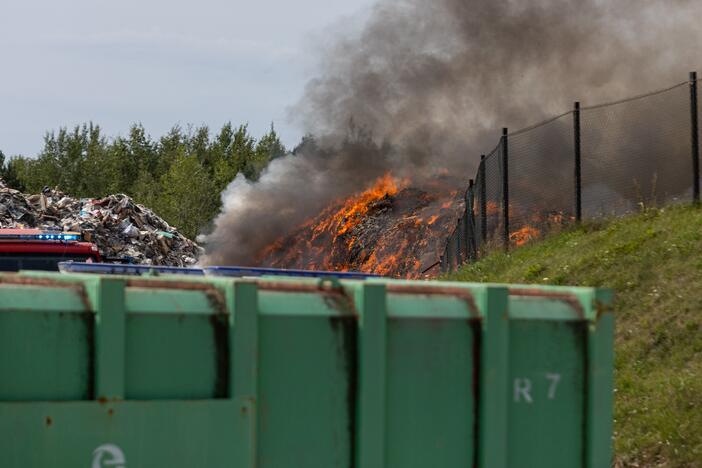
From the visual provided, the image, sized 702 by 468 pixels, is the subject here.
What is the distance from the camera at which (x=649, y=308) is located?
13383 millimetres

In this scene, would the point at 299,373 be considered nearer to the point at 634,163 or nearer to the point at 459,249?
the point at 634,163

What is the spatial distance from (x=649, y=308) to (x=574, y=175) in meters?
5.59

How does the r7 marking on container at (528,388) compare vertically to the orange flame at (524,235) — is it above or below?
below

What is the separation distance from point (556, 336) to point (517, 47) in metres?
34.0

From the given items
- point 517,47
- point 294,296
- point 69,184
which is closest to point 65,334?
point 294,296

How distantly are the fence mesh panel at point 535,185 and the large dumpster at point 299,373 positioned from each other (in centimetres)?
1476

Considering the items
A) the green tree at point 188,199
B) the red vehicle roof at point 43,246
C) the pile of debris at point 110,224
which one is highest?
the green tree at point 188,199

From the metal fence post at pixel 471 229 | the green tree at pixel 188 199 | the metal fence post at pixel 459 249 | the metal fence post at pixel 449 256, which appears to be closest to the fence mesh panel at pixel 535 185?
the metal fence post at pixel 471 229

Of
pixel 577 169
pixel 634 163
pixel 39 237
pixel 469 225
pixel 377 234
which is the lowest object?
pixel 39 237

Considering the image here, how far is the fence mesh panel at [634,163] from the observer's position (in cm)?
1852

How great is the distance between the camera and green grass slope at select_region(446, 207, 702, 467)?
1075 centimetres

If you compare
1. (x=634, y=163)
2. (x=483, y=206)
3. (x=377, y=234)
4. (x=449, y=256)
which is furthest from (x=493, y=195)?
(x=377, y=234)

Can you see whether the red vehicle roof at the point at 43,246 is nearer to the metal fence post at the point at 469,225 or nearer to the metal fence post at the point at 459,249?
the metal fence post at the point at 469,225

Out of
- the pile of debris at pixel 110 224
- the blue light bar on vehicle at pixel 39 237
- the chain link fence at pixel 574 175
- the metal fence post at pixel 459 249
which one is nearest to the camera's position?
the blue light bar on vehicle at pixel 39 237
